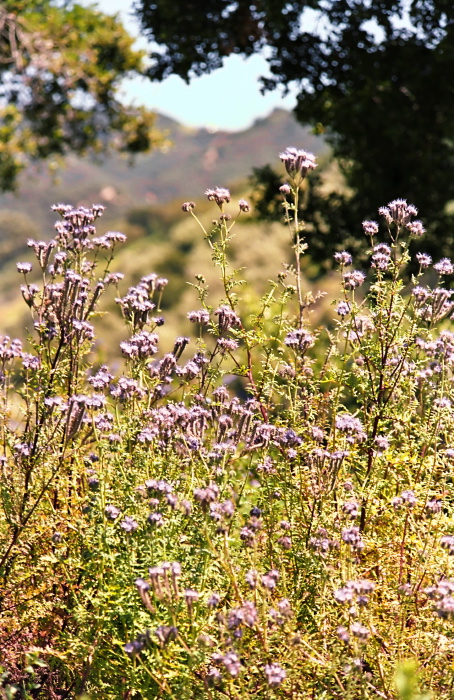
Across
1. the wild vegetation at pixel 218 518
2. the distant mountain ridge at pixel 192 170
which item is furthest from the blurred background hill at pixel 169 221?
the wild vegetation at pixel 218 518

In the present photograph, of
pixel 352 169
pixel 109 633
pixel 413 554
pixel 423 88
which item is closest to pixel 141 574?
pixel 109 633

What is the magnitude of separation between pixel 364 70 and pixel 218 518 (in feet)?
27.1

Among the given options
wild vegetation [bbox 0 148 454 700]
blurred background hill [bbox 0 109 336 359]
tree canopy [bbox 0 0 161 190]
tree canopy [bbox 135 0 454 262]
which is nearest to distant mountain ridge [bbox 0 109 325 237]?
blurred background hill [bbox 0 109 336 359]

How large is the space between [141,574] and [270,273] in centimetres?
3940

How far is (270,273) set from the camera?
4206 cm

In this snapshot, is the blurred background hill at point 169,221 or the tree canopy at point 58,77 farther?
the blurred background hill at point 169,221

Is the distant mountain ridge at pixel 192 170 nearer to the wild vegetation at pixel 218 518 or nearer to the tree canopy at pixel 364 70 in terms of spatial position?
the tree canopy at pixel 364 70

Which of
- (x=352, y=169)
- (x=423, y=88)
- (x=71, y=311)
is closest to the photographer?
(x=71, y=311)

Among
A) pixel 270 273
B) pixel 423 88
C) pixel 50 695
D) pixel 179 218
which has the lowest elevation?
pixel 50 695

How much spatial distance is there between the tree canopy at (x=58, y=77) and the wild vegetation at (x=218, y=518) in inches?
516

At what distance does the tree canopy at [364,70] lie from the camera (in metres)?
9.45

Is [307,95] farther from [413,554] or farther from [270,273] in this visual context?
[270,273]

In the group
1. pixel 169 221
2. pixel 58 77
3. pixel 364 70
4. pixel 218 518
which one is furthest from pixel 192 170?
pixel 218 518

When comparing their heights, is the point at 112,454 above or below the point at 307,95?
below
